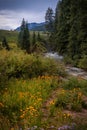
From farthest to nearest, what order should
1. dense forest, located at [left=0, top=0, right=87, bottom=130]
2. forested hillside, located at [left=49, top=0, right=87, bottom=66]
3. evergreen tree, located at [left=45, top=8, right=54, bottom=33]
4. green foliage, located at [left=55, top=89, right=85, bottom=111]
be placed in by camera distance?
evergreen tree, located at [left=45, top=8, right=54, bottom=33] < forested hillside, located at [left=49, top=0, right=87, bottom=66] < green foliage, located at [left=55, top=89, right=85, bottom=111] < dense forest, located at [left=0, top=0, right=87, bottom=130]

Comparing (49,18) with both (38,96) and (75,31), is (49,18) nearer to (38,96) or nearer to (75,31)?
(75,31)

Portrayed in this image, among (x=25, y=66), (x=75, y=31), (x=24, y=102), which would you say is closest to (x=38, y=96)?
(x=24, y=102)

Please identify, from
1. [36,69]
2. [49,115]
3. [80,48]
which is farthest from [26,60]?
[80,48]

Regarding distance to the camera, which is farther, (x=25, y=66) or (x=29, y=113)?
(x=25, y=66)

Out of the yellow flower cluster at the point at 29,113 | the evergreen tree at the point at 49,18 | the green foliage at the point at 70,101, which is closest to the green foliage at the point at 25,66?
the green foliage at the point at 70,101

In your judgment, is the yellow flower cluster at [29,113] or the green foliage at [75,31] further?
the green foliage at [75,31]

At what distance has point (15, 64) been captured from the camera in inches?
541

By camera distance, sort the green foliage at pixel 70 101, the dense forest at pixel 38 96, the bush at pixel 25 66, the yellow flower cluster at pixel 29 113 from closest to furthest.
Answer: the dense forest at pixel 38 96
the yellow flower cluster at pixel 29 113
the green foliage at pixel 70 101
the bush at pixel 25 66

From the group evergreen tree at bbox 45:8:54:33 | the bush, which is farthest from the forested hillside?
evergreen tree at bbox 45:8:54:33

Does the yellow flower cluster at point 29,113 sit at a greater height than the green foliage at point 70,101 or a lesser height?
greater

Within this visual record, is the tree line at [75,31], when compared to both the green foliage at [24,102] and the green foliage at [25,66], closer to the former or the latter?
the green foliage at [25,66]

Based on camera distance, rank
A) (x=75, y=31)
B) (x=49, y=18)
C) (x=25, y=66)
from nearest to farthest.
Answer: (x=25, y=66) < (x=75, y=31) < (x=49, y=18)

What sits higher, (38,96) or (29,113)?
(29,113)

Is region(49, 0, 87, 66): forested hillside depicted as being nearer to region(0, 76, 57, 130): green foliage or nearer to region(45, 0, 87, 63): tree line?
region(45, 0, 87, 63): tree line
